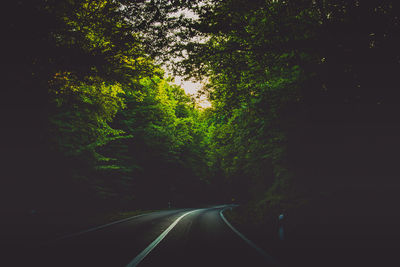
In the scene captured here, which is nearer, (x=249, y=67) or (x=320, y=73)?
(x=320, y=73)

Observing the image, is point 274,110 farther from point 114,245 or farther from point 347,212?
point 114,245

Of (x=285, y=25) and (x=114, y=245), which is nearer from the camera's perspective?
(x=285, y=25)

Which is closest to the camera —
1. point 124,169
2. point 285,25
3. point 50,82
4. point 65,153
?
point 285,25

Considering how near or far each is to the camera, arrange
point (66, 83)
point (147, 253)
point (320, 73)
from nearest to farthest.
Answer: point (147, 253) → point (320, 73) → point (66, 83)

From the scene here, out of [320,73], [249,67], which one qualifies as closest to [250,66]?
[249,67]

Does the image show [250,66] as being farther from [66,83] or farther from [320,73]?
[66,83]

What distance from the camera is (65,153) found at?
14.8 m

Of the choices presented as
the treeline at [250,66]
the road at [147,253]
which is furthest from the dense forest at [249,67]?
the road at [147,253]

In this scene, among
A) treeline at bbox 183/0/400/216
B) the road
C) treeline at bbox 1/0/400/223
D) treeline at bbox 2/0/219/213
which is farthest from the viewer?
treeline at bbox 2/0/219/213

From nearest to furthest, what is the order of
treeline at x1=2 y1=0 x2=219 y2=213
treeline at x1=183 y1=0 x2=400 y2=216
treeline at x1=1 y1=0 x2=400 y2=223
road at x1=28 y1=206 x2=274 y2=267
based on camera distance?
road at x1=28 y1=206 x2=274 y2=267 → treeline at x1=183 y1=0 x2=400 y2=216 → treeline at x1=1 y1=0 x2=400 y2=223 → treeline at x1=2 y1=0 x2=219 y2=213

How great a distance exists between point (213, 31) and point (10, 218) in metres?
10.8

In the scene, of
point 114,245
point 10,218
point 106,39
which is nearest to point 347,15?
point 106,39

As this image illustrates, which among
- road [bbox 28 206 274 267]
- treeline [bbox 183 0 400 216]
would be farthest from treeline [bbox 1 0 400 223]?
road [bbox 28 206 274 267]

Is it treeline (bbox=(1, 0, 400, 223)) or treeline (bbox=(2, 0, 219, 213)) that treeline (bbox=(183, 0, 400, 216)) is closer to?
treeline (bbox=(1, 0, 400, 223))
